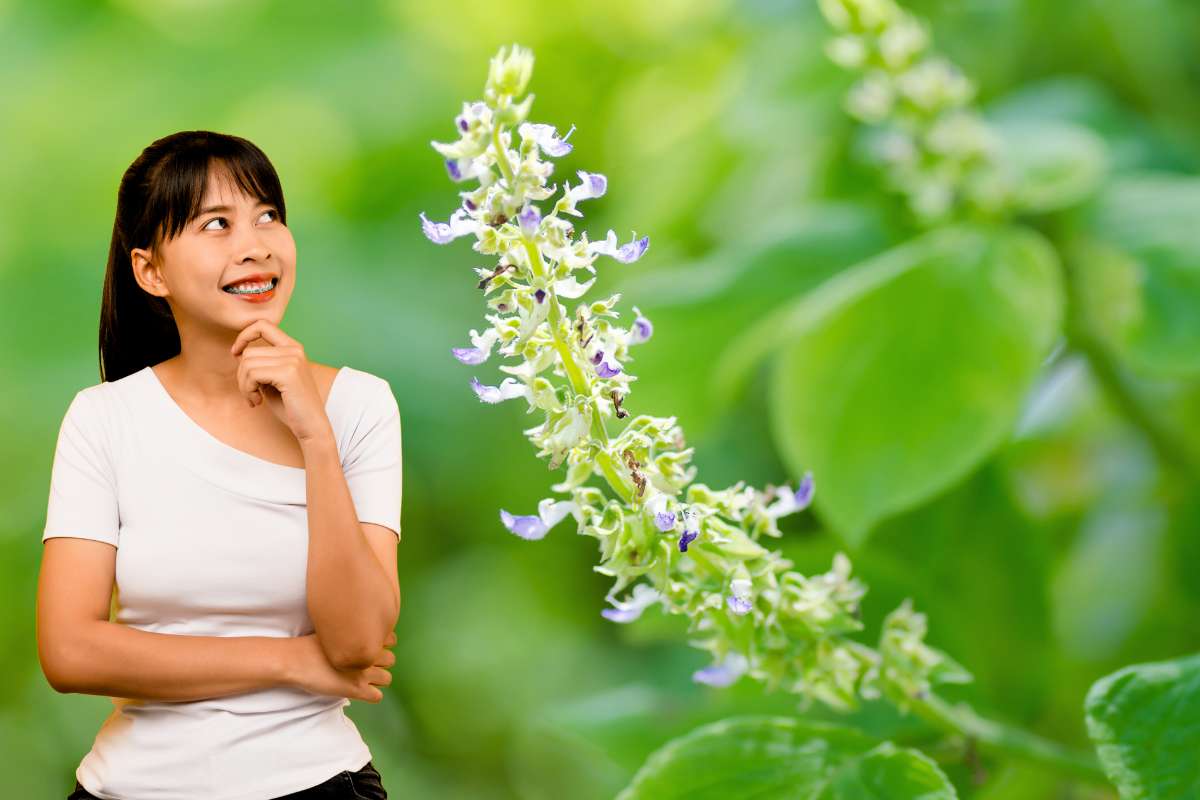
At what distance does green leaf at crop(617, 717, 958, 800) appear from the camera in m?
0.34

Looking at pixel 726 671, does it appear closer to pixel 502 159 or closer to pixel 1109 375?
pixel 502 159

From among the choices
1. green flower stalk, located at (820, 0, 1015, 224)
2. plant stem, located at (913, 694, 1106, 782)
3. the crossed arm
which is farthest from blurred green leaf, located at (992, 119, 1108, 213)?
the crossed arm

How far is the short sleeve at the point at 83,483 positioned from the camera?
0.33m

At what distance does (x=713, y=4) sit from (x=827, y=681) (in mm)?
734

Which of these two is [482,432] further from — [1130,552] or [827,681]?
[827,681]

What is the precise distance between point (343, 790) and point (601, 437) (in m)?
0.14

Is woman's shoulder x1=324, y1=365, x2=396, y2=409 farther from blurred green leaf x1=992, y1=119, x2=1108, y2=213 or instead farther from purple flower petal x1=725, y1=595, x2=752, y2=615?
blurred green leaf x1=992, y1=119, x2=1108, y2=213

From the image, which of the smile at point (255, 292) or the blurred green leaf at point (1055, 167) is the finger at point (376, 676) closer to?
the smile at point (255, 292)

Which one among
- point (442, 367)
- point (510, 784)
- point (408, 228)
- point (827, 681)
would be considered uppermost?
point (408, 228)

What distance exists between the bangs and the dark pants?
16 cm

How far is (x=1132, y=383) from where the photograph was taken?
1.94ft

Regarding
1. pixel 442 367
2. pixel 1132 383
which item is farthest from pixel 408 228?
pixel 1132 383

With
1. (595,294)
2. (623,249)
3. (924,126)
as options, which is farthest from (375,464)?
(595,294)

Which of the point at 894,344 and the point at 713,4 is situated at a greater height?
the point at 713,4
